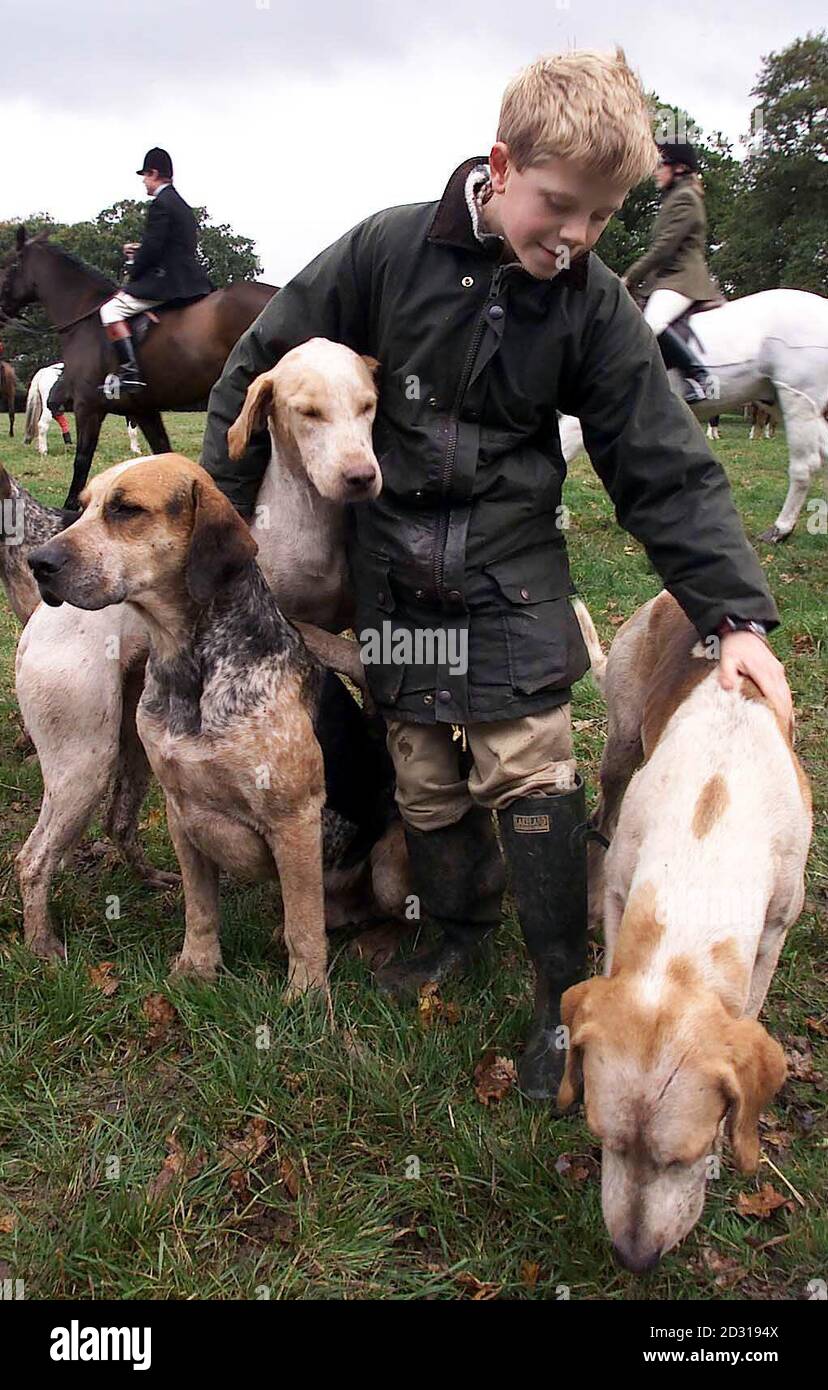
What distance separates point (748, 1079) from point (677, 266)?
8.74 m

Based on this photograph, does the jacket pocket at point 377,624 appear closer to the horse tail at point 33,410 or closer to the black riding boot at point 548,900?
the black riding boot at point 548,900

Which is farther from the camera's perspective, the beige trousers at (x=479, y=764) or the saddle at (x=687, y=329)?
the saddle at (x=687, y=329)

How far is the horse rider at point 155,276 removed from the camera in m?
10.4

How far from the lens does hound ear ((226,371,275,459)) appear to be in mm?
3717

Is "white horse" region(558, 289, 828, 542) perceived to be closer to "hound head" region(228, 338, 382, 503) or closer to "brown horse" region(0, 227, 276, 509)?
"brown horse" region(0, 227, 276, 509)

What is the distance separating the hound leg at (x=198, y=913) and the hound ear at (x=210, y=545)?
0.88 metres

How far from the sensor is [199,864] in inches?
146

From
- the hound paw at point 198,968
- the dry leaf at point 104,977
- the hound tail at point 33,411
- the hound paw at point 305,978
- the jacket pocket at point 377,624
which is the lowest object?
the hound tail at point 33,411

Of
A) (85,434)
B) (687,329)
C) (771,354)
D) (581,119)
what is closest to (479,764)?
(581,119)

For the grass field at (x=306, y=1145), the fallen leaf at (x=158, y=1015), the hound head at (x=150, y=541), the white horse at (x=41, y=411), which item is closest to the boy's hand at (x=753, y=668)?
the grass field at (x=306, y=1145)

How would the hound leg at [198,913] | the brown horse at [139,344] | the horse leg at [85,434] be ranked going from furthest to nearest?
the horse leg at [85,434] < the brown horse at [139,344] < the hound leg at [198,913]
